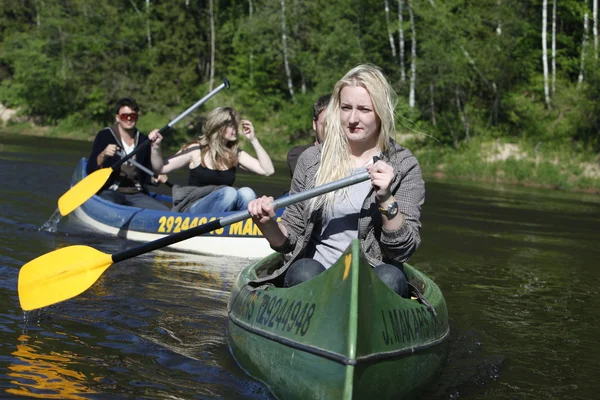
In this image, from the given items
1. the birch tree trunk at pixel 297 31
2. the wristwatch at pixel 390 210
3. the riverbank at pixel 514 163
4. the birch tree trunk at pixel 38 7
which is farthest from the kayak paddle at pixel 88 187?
the birch tree trunk at pixel 38 7

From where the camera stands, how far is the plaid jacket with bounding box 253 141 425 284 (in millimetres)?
3846

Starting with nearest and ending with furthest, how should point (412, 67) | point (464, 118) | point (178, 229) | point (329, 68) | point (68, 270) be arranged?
point (68, 270) < point (178, 229) < point (464, 118) < point (412, 67) < point (329, 68)

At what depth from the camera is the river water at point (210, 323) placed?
13.3 feet

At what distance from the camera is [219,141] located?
786cm

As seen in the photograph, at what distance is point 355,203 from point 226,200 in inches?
153

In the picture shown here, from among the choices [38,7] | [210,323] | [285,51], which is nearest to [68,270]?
[210,323]

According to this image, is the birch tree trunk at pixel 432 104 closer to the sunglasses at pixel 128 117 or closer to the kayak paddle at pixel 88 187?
the sunglasses at pixel 128 117

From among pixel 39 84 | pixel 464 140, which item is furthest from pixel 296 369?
pixel 39 84

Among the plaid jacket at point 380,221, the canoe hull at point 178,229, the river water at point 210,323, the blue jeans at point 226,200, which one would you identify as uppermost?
the plaid jacket at point 380,221

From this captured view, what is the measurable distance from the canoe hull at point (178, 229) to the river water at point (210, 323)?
17cm

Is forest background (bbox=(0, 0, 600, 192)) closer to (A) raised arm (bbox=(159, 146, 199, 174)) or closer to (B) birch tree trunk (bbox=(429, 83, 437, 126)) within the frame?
(B) birch tree trunk (bbox=(429, 83, 437, 126))

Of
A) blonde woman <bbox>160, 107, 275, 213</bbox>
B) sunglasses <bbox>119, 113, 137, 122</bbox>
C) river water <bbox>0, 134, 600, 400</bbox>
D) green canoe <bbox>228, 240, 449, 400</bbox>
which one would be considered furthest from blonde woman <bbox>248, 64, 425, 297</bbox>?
sunglasses <bbox>119, 113, 137, 122</bbox>

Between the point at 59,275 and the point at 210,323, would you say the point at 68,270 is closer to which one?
the point at 59,275

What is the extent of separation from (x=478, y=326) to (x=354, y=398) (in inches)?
110
